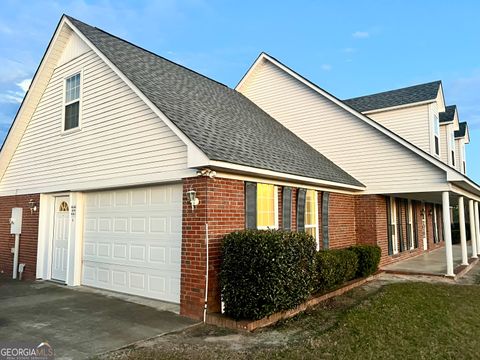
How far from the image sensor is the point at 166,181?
8.00 meters

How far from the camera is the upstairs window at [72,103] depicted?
10.6 metres

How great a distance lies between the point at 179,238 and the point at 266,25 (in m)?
11.6

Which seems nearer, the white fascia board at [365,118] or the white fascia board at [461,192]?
the white fascia board at [365,118]

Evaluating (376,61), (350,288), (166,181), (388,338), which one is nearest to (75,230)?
(166,181)

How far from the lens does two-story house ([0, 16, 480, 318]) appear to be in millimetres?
7539

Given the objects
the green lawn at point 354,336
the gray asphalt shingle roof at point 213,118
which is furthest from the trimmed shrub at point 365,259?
the green lawn at point 354,336

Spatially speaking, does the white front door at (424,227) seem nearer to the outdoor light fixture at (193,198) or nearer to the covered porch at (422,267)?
the covered porch at (422,267)

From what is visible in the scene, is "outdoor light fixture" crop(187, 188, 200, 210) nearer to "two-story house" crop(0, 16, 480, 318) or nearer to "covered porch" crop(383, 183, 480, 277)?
"two-story house" crop(0, 16, 480, 318)

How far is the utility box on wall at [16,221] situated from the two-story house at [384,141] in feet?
31.6

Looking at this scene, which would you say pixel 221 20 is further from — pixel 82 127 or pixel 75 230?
pixel 75 230

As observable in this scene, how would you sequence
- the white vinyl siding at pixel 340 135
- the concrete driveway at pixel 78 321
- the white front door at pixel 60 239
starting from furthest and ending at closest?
the white vinyl siding at pixel 340 135
the white front door at pixel 60 239
the concrete driveway at pixel 78 321

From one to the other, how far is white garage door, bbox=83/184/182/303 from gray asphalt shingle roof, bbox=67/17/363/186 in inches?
57.6

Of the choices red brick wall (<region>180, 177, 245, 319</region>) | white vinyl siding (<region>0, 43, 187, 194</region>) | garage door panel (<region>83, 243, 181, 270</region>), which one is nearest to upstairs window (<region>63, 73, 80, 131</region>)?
white vinyl siding (<region>0, 43, 187, 194</region>)

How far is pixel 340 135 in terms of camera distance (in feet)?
44.6
